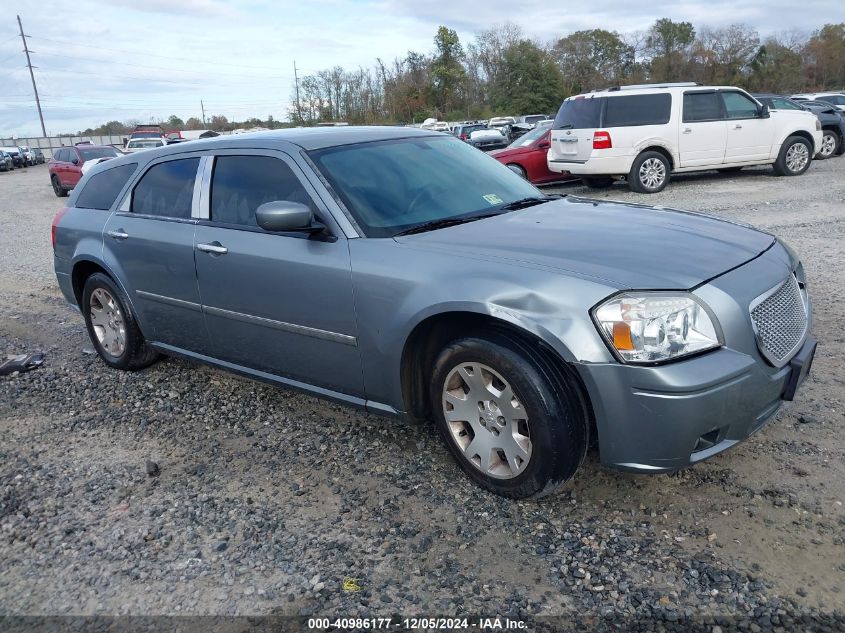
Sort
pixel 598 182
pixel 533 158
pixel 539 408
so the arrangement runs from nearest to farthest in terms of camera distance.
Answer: pixel 539 408
pixel 598 182
pixel 533 158

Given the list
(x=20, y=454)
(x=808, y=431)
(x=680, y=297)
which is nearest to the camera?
(x=680, y=297)

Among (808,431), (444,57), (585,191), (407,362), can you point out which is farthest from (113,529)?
(444,57)

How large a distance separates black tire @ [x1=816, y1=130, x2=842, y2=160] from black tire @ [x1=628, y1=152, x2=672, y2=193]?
661cm

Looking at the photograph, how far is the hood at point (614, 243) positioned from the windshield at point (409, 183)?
195 mm

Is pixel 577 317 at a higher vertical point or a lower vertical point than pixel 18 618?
higher

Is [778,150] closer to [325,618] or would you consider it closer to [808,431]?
[808,431]

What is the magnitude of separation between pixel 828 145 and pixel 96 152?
68.4ft

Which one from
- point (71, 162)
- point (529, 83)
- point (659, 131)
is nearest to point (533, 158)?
point (659, 131)

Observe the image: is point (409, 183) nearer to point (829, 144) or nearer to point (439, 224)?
point (439, 224)

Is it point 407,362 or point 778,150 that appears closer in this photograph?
point 407,362

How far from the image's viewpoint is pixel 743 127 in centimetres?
1305

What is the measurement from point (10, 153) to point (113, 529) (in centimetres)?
5076

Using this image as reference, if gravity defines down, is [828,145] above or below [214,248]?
below

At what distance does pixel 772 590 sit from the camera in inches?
97.5
